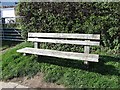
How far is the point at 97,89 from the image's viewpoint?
15.6ft

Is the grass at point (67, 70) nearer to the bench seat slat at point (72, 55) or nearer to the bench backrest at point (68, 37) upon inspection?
the bench seat slat at point (72, 55)

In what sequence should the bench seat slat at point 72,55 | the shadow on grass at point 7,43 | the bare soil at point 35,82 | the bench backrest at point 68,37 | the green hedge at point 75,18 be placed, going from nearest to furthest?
1. the bench seat slat at point 72,55
2. the bare soil at point 35,82
3. the bench backrest at point 68,37
4. the green hedge at point 75,18
5. the shadow on grass at point 7,43

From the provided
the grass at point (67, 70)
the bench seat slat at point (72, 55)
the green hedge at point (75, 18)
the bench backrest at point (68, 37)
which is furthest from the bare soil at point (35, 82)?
the green hedge at point (75, 18)

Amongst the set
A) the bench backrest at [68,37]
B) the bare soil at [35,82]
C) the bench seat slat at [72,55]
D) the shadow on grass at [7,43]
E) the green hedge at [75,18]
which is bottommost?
the bare soil at [35,82]

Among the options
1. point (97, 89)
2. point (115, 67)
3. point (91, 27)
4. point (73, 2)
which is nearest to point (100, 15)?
point (91, 27)

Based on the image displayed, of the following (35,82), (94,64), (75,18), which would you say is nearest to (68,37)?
(75,18)

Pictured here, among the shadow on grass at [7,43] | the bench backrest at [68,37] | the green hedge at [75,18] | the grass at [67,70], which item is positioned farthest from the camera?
the shadow on grass at [7,43]

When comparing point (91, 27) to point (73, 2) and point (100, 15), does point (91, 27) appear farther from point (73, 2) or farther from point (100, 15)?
point (73, 2)

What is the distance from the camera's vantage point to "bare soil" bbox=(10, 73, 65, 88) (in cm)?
521

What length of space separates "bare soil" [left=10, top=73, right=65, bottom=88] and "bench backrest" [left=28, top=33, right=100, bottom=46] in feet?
3.46

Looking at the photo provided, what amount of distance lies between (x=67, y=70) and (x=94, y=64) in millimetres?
684

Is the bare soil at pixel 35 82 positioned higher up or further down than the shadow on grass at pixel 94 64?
further down

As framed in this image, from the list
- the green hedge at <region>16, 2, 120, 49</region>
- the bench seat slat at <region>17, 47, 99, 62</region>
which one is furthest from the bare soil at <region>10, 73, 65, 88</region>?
the green hedge at <region>16, 2, 120, 49</region>

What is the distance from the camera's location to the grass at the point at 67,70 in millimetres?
4984
